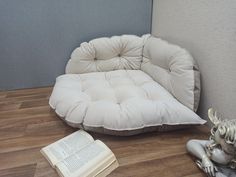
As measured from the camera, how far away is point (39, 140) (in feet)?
3.73

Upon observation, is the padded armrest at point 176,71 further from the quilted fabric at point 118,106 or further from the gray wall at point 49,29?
the gray wall at point 49,29

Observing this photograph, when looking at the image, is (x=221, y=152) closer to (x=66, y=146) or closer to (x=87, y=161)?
(x=87, y=161)

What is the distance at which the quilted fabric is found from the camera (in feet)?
3.68

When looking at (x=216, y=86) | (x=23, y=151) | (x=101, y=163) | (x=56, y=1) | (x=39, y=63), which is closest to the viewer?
(x=101, y=163)

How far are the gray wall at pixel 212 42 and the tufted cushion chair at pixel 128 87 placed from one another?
80 millimetres

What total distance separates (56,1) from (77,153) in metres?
1.25

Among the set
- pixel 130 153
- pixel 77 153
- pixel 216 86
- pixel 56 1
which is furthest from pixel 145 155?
pixel 56 1

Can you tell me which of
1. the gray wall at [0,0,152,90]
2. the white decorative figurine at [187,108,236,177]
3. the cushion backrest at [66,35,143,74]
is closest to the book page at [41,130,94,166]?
the white decorative figurine at [187,108,236,177]

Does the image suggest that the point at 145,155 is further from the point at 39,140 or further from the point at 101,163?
the point at 39,140

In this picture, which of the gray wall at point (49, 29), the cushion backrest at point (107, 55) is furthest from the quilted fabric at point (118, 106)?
the gray wall at point (49, 29)

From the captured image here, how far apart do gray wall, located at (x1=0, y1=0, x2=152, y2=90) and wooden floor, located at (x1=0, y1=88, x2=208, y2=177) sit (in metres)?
0.46

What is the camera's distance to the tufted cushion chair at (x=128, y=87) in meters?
1.14

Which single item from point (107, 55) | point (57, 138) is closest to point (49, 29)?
point (107, 55)

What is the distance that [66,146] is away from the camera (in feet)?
3.49
